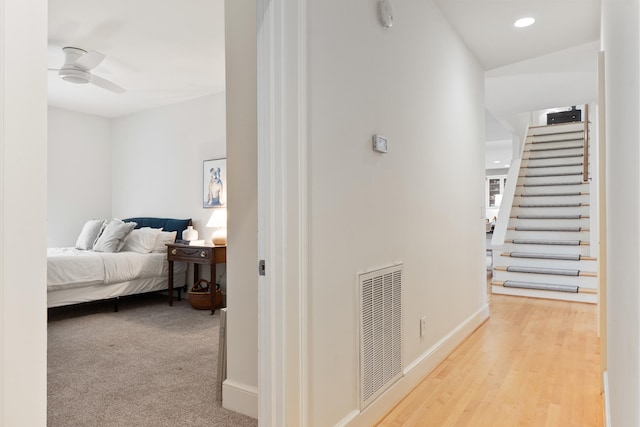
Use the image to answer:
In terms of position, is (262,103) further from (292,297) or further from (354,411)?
(354,411)

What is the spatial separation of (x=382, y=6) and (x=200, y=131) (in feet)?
12.3

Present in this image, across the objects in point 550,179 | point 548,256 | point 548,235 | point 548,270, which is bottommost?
point 548,270

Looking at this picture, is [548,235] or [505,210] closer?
[548,235]

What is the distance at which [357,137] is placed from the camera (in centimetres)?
194

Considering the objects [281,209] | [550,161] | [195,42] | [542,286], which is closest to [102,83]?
[195,42]

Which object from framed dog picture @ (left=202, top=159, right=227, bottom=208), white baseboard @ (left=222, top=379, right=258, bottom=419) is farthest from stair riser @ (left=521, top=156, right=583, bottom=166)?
white baseboard @ (left=222, top=379, right=258, bottom=419)

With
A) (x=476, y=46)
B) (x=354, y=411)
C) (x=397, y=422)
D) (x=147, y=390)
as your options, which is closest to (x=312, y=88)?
(x=354, y=411)

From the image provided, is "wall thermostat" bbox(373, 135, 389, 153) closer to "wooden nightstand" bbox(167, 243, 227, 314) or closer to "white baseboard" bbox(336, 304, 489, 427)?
"white baseboard" bbox(336, 304, 489, 427)

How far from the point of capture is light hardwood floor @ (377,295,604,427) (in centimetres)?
208

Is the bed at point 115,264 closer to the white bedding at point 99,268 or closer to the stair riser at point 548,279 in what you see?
the white bedding at point 99,268

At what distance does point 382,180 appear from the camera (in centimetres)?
216

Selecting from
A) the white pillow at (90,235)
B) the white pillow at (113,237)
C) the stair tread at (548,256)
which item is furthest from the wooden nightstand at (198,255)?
the stair tread at (548,256)

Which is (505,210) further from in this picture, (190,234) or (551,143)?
(190,234)

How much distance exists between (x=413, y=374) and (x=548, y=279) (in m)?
3.77
